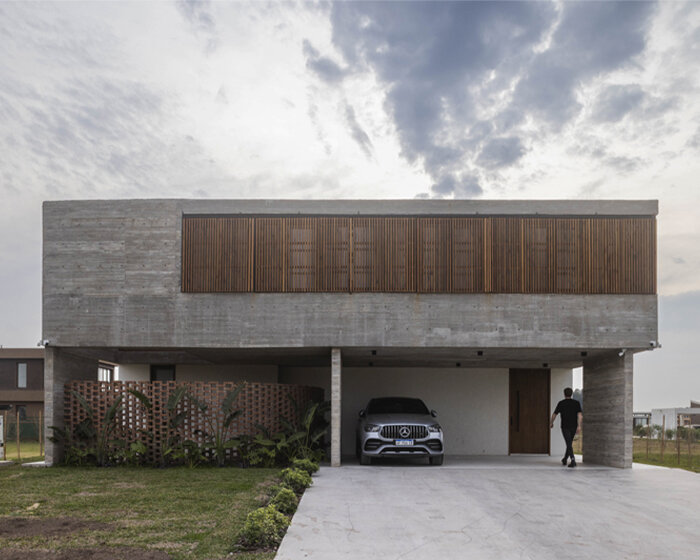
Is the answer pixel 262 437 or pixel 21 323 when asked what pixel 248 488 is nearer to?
pixel 262 437

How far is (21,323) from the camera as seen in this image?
2214 centimetres

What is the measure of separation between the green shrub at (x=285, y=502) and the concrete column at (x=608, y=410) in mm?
8589

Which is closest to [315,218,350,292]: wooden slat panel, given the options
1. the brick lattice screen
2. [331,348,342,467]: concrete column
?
[331,348,342,467]: concrete column

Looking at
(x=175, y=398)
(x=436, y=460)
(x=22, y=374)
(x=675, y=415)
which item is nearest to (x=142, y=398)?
(x=175, y=398)

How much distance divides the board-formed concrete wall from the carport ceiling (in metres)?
0.66

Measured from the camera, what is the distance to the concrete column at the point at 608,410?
48.9 ft

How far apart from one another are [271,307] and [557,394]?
1011cm

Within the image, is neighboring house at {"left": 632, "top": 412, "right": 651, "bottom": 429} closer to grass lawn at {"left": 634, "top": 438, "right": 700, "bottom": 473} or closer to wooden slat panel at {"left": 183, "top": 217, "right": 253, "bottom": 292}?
grass lawn at {"left": 634, "top": 438, "right": 700, "bottom": 473}

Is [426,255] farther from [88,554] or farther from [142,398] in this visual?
[88,554]

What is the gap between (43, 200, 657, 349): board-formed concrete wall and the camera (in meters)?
14.8

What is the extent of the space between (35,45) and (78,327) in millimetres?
6675

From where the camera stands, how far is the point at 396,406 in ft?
54.4

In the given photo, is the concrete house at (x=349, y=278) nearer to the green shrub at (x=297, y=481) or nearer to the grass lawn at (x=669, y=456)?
the green shrub at (x=297, y=481)

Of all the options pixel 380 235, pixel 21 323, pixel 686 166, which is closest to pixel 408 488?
pixel 380 235
